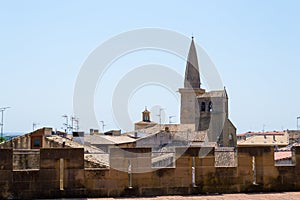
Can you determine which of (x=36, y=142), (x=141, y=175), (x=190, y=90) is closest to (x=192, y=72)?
(x=190, y=90)

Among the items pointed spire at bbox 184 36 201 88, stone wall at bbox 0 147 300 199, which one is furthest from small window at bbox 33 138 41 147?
pointed spire at bbox 184 36 201 88

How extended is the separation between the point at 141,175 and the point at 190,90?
272 ft

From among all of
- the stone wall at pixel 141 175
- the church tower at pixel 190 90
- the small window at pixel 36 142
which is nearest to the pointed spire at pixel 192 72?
the church tower at pixel 190 90

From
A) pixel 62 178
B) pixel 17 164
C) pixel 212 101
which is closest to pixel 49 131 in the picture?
pixel 17 164

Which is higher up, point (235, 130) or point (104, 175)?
point (235, 130)

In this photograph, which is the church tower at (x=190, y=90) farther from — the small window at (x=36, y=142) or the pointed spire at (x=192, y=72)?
the small window at (x=36, y=142)

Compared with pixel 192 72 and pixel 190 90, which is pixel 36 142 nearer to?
pixel 190 90

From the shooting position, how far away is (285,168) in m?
12.1

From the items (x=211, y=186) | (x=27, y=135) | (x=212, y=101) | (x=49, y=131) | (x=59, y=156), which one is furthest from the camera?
(x=212, y=101)

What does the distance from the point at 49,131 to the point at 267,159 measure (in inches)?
1005

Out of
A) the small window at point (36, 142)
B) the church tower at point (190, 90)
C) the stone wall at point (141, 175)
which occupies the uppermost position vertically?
the church tower at point (190, 90)

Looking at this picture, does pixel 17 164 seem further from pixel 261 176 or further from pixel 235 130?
pixel 235 130

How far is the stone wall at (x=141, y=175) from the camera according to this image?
10.8 m

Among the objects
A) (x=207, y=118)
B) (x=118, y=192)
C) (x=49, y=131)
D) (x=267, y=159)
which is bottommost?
(x=118, y=192)
